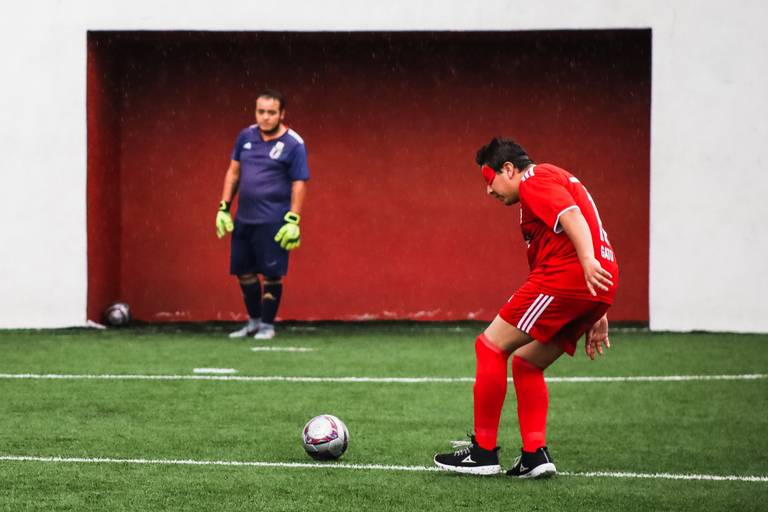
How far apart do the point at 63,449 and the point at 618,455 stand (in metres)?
2.70

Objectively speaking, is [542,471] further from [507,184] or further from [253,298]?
[253,298]

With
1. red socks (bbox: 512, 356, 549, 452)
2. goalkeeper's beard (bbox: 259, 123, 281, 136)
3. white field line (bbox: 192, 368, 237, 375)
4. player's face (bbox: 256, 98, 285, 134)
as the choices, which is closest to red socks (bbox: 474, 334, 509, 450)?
red socks (bbox: 512, 356, 549, 452)

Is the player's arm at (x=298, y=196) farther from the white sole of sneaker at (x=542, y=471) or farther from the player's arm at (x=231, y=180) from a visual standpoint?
the white sole of sneaker at (x=542, y=471)

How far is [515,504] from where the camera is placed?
563 centimetres

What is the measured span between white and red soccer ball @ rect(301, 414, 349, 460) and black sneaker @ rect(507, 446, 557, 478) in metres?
0.84

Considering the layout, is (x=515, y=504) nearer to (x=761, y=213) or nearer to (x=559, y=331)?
(x=559, y=331)

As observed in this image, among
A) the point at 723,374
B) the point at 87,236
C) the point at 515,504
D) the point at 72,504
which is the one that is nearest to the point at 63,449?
the point at 72,504

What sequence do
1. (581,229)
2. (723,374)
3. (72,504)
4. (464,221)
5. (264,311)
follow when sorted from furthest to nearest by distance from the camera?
(464,221) → (264,311) → (723,374) → (581,229) → (72,504)

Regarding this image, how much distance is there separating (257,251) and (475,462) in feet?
21.3

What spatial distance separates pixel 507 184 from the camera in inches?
247

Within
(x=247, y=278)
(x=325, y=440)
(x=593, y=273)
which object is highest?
(x=593, y=273)

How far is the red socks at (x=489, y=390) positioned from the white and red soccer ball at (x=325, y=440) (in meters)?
0.68

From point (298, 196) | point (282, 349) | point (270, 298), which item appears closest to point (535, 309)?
point (282, 349)

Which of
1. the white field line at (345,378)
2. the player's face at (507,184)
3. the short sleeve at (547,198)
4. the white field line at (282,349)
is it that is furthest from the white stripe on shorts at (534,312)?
the white field line at (282,349)
